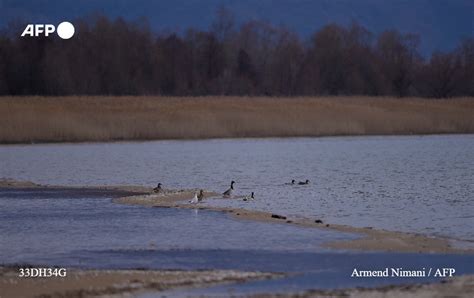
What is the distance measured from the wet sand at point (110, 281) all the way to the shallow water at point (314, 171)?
15.2ft

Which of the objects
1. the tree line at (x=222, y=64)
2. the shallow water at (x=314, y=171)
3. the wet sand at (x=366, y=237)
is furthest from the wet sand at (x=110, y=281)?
the tree line at (x=222, y=64)

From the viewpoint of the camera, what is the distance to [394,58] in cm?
7088

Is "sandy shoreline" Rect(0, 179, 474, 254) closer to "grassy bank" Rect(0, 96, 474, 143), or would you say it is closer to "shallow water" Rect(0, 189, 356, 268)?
"shallow water" Rect(0, 189, 356, 268)

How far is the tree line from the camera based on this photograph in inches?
2143

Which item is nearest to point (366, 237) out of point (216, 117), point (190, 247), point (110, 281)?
point (190, 247)

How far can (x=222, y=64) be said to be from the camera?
6994 cm

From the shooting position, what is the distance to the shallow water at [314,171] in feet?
58.9

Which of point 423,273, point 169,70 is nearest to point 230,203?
point 423,273

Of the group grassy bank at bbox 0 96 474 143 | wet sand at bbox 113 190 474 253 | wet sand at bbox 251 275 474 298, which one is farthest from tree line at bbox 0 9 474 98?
wet sand at bbox 251 275 474 298

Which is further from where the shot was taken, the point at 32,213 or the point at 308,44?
the point at 308,44

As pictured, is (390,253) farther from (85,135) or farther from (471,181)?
(85,135)

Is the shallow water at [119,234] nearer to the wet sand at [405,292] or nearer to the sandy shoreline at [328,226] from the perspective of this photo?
the sandy shoreline at [328,226]

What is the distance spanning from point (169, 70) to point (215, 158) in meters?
32.0

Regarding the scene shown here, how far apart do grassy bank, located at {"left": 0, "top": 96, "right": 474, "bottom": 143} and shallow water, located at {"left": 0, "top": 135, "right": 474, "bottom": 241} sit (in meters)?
0.45
